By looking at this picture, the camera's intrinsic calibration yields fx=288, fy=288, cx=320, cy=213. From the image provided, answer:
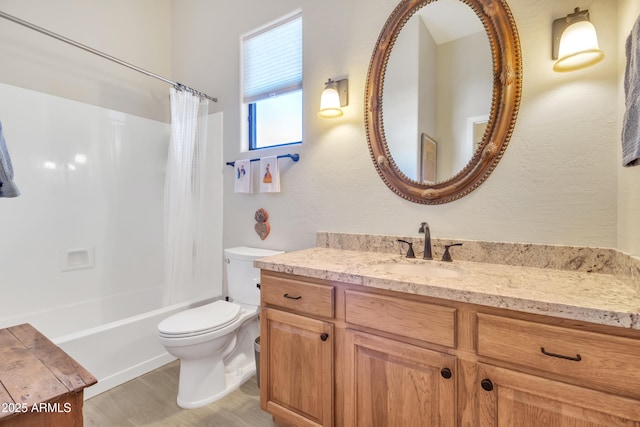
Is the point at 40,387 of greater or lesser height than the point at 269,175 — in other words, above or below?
below

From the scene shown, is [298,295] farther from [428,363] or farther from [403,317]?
[428,363]

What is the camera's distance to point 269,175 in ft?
6.88

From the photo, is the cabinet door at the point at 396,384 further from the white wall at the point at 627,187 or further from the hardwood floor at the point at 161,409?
the white wall at the point at 627,187

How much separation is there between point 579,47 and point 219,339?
218 cm

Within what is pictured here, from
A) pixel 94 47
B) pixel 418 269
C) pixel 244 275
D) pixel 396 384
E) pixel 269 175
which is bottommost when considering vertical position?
pixel 396 384

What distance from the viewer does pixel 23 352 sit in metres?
1.02

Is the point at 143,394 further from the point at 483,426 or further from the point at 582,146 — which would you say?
the point at 582,146

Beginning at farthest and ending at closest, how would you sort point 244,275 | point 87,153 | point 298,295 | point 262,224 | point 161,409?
point 87,153
point 262,224
point 244,275
point 161,409
point 298,295

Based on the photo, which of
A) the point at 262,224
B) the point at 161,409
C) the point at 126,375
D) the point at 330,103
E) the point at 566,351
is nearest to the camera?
the point at 566,351

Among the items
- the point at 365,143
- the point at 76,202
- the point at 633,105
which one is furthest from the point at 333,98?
the point at 76,202

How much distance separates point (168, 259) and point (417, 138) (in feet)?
6.47

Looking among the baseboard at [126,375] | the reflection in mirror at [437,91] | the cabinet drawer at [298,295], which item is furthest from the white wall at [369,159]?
the baseboard at [126,375]

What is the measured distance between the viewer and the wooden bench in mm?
760

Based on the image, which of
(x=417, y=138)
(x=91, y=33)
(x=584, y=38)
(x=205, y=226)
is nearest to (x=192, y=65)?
(x=91, y=33)
